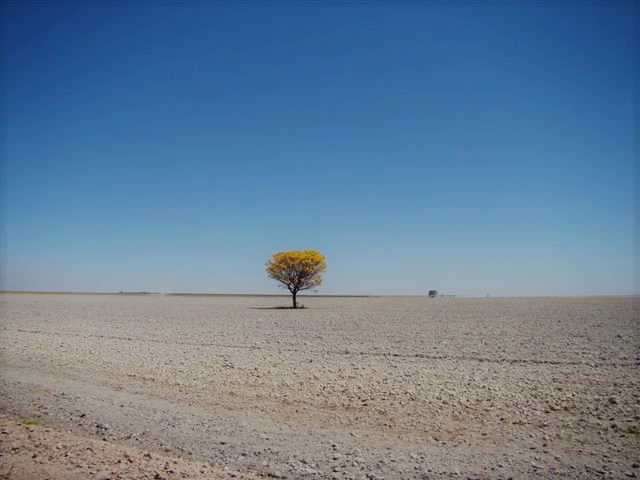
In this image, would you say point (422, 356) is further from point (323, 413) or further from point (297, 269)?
point (297, 269)

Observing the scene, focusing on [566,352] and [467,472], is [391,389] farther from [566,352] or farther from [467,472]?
[566,352]

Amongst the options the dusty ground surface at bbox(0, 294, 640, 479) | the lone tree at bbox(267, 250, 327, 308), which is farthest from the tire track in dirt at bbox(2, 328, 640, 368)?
the lone tree at bbox(267, 250, 327, 308)

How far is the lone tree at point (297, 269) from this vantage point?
5478cm

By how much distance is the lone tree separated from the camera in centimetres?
5478

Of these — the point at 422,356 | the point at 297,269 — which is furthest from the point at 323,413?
the point at 297,269

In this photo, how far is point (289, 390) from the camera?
1052cm

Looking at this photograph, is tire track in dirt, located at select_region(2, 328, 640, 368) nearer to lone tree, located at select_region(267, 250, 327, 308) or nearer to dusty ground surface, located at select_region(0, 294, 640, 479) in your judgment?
dusty ground surface, located at select_region(0, 294, 640, 479)

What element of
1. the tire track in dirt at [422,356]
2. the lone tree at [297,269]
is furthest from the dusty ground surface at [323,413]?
the lone tree at [297,269]

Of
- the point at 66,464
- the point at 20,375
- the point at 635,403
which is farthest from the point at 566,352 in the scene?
the point at 20,375

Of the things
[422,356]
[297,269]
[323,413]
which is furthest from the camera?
[297,269]

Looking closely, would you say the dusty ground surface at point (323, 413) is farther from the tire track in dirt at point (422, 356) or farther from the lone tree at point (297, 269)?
the lone tree at point (297, 269)

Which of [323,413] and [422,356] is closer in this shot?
[323,413]

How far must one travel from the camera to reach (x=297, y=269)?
55.0m

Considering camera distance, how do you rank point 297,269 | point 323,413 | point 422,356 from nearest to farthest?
point 323,413
point 422,356
point 297,269
